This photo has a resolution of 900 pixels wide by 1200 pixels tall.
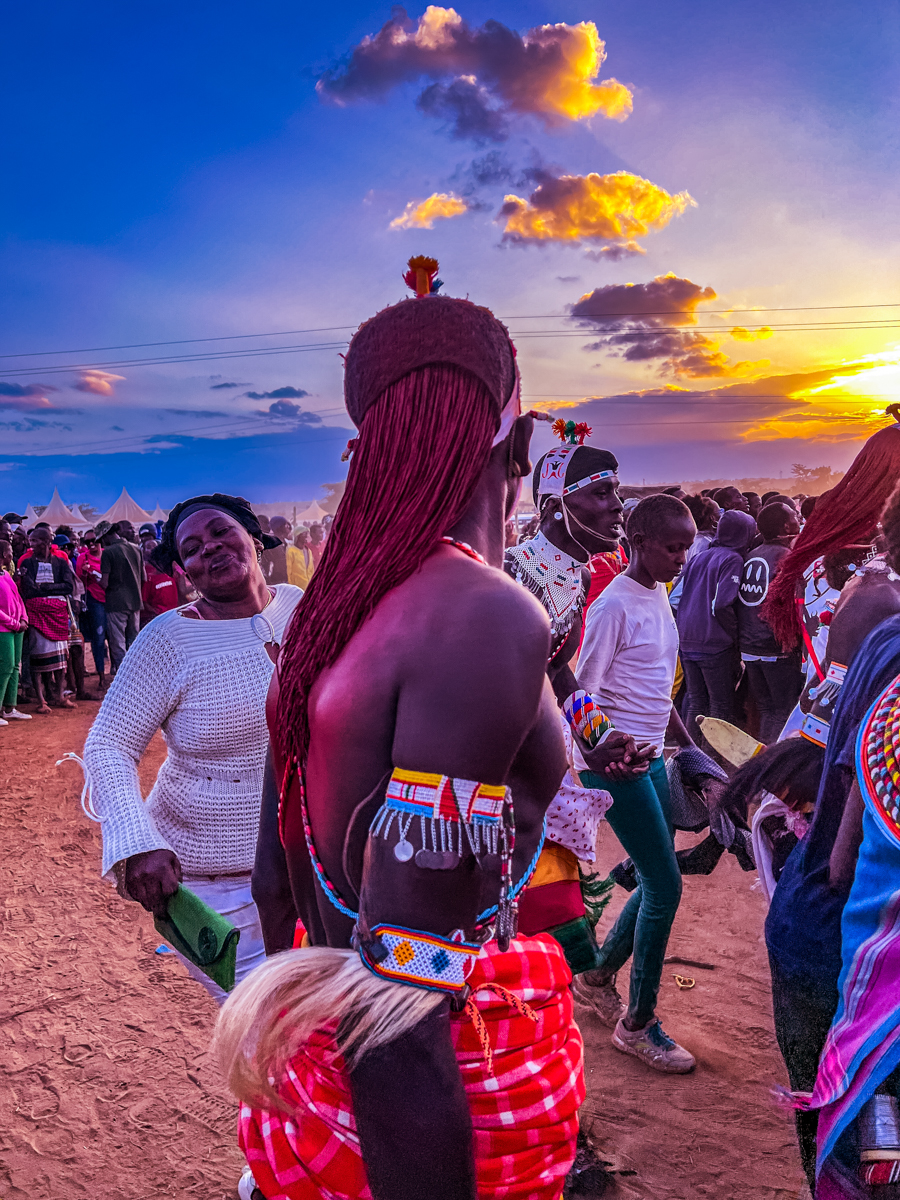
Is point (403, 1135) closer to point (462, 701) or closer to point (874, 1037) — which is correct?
point (462, 701)

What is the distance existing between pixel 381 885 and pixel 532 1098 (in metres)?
0.49

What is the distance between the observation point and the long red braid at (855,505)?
2.66m

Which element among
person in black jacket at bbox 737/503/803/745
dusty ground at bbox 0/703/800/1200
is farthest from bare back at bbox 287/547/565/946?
person in black jacket at bbox 737/503/803/745

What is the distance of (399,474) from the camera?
3.96 feet

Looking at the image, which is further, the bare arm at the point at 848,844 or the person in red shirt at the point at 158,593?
the person in red shirt at the point at 158,593

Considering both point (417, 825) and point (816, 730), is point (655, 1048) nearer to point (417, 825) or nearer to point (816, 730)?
point (816, 730)

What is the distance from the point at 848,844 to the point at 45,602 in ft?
33.6

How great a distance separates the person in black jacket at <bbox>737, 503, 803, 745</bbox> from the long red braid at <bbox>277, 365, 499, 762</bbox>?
5.35 metres

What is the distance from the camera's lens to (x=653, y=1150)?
2928 millimetres

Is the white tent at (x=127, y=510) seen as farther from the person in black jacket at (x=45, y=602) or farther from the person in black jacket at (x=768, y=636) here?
the person in black jacket at (x=768, y=636)

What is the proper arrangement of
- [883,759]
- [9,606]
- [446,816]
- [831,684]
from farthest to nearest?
[9,606] < [831,684] < [883,759] < [446,816]

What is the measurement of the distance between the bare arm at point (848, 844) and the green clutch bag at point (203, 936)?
63.3 inches

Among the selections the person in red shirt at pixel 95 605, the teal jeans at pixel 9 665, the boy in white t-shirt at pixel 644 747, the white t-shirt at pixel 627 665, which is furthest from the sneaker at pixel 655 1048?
the person in red shirt at pixel 95 605

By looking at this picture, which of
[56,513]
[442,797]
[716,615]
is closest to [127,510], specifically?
[56,513]
